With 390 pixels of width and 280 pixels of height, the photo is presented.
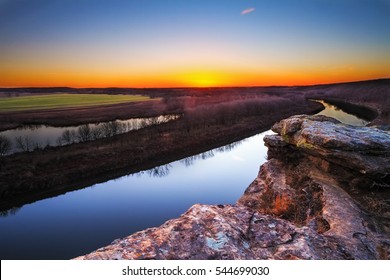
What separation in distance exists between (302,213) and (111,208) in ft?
28.4

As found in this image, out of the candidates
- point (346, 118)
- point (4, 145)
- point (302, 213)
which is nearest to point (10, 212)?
point (4, 145)

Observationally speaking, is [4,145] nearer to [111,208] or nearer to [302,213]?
[111,208]

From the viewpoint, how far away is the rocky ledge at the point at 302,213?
3.58 meters

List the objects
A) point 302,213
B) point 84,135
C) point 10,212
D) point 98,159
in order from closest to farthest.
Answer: point 302,213
point 10,212
point 98,159
point 84,135

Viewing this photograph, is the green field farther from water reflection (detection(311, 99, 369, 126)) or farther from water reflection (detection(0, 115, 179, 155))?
water reflection (detection(311, 99, 369, 126))

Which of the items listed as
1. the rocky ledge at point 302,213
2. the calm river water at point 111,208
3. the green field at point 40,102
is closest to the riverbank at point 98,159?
the calm river water at point 111,208

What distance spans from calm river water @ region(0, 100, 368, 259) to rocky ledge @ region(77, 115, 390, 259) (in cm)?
489

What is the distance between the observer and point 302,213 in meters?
6.14

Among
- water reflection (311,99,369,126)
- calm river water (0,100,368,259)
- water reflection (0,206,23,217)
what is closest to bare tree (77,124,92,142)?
calm river water (0,100,368,259)

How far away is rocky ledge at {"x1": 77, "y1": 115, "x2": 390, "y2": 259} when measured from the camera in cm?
358

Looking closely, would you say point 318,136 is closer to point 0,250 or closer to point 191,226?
point 191,226

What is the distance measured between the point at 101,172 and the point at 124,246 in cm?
1356

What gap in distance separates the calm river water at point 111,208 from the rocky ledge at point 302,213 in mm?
4894
